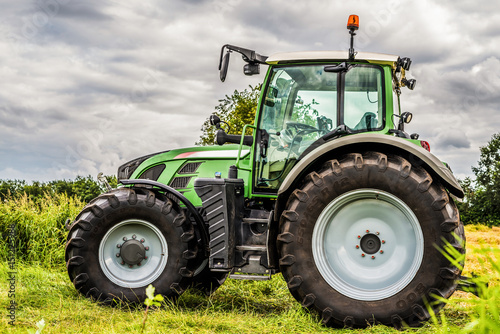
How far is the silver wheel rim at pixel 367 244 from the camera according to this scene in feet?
13.8

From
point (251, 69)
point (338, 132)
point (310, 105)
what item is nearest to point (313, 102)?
point (310, 105)

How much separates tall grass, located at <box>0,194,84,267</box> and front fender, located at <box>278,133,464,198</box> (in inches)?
224

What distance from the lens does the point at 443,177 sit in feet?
13.6

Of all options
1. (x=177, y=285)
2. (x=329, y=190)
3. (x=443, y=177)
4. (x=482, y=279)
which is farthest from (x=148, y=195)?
(x=482, y=279)

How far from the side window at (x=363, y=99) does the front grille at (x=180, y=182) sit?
201 cm

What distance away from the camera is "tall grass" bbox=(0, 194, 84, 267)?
866 centimetres

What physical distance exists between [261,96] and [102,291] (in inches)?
99.8

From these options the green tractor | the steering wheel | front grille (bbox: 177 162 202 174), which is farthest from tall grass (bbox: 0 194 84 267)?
the steering wheel

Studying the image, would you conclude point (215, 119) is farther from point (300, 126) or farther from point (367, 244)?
point (367, 244)

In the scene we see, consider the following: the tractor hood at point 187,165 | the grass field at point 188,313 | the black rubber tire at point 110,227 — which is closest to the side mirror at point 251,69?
the tractor hood at point 187,165

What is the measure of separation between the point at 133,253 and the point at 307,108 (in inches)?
89.9

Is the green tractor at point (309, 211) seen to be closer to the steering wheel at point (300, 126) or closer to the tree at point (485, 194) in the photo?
the steering wheel at point (300, 126)

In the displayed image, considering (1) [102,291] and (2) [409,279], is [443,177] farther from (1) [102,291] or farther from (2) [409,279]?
(1) [102,291]

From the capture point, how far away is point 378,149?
14.6 ft
